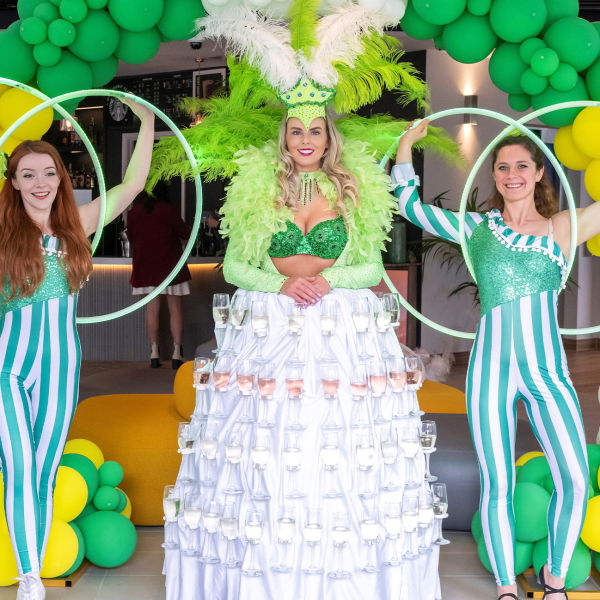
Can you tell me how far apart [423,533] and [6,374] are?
1636mm

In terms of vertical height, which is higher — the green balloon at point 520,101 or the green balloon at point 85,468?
the green balloon at point 520,101

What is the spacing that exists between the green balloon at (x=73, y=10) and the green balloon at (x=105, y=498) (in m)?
1.94

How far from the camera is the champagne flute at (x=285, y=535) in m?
3.10

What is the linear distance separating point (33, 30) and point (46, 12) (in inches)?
3.7

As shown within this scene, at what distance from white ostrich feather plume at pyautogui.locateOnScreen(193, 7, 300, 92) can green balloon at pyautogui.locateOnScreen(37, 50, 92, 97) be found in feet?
1.97

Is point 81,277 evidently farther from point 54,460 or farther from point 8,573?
point 8,573

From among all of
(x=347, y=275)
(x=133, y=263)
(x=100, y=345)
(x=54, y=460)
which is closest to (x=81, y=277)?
(x=54, y=460)

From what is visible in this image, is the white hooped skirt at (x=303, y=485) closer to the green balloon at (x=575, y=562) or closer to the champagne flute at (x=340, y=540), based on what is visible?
the champagne flute at (x=340, y=540)

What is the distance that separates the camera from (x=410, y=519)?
129 inches

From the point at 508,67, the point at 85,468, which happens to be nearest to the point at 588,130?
the point at 508,67

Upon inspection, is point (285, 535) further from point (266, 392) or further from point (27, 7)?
point (27, 7)

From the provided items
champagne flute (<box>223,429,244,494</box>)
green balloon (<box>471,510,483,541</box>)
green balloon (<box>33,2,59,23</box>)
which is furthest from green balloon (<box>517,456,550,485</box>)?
green balloon (<box>33,2,59,23</box>)

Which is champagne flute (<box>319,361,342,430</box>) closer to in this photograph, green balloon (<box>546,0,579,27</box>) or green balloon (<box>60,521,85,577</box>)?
green balloon (<box>60,521,85,577</box>)

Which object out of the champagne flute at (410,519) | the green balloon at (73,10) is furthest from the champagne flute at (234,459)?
the green balloon at (73,10)
